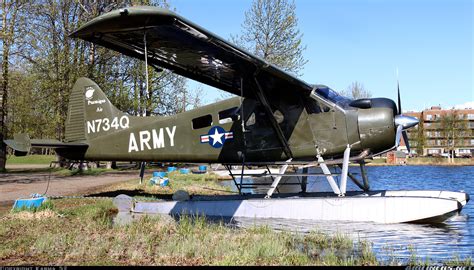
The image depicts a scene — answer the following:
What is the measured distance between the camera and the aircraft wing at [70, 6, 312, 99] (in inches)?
271

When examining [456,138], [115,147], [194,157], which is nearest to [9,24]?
[115,147]

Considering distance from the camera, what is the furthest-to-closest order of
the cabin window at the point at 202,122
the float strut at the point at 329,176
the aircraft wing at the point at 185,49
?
the cabin window at the point at 202,122
the float strut at the point at 329,176
the aircraft wing at the point at 185,49

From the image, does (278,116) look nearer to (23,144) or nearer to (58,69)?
(23,144)

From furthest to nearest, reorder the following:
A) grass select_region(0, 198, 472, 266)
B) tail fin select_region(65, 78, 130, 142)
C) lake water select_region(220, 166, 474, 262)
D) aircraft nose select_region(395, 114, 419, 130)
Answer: tail fin select_region(65, 78, 130, 142), aircraft nose select_region(395, 114, 419, 130), lake water select_region(220, 166, 474, 262), grass select_region(0, 198, 472, 266)

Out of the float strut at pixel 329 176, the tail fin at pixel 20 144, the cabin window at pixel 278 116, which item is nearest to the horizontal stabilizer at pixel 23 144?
the tail fin at pixel 20 144

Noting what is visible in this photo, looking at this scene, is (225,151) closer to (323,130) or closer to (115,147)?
(323,130)

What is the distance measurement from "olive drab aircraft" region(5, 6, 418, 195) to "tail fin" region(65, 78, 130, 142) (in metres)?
0.04

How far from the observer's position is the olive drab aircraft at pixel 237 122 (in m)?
8.80

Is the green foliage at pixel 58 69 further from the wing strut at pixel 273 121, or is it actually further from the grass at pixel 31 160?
the grass at pixel 31 160

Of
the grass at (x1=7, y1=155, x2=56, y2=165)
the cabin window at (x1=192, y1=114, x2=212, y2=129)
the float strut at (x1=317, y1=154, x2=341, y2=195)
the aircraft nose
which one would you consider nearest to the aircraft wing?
the cabin window at (x1=192, y1=114, x2=212, y2=129)

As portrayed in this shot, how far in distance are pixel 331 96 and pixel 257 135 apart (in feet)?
6.96

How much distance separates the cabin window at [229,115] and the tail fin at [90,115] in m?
3.02

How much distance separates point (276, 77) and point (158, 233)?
14.9 feet

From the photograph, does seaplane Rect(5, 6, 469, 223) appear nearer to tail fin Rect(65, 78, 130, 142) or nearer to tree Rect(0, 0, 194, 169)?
tail fin Rect(65, 78, 130, 142)
